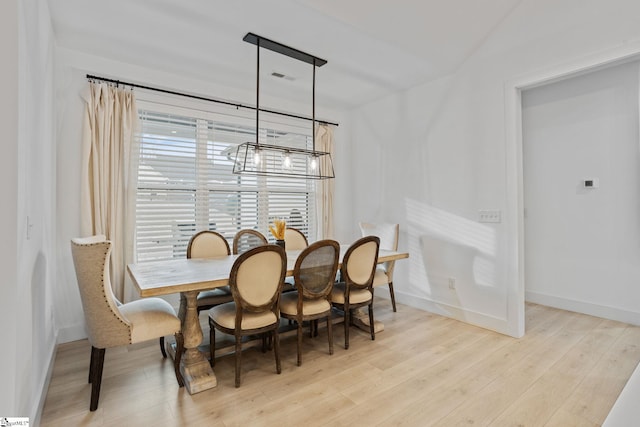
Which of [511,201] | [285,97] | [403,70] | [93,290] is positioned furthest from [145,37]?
[511,201]

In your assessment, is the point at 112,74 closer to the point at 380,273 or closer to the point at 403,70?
the point at 403,70

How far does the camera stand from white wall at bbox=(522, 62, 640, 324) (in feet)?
10.9

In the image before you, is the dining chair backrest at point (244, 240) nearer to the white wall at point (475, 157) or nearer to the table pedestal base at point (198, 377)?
the table pedestal base at point (198, 377)

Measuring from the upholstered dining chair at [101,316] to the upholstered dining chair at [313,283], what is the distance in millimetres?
889

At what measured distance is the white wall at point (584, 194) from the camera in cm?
333

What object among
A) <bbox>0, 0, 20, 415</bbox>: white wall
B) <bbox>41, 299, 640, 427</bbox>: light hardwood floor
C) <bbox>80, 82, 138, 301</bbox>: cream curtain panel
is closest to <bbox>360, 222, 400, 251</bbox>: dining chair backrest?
<bbox>41, 299, 640, 427</bbox>: light hardwood floor

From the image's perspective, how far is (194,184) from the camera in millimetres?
3752

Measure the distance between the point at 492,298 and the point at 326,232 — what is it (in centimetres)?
236

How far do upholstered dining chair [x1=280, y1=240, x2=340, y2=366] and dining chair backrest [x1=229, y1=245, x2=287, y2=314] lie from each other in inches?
7.4

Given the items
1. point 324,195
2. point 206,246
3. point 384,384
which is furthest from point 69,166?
point 384,384

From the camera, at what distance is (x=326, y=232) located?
15.8ft

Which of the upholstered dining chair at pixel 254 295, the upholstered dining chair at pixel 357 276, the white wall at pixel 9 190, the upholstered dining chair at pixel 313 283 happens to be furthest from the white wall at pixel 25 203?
the upholstered dining chair at pixel 357 276

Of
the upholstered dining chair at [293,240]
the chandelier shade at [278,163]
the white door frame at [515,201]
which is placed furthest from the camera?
the chandelier shade at [278,163]

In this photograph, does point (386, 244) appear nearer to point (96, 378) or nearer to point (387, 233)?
point (387, 233)
